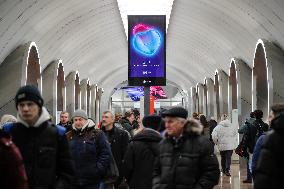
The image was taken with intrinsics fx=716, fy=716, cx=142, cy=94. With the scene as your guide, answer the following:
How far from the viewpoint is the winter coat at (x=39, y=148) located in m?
5.59

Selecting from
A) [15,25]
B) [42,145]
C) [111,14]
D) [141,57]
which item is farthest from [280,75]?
[42,145]

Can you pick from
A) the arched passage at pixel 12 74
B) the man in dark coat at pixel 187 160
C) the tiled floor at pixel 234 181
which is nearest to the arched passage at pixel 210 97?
the tiled floor at pixel 234 181

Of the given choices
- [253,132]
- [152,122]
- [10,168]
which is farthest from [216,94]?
[10,168]

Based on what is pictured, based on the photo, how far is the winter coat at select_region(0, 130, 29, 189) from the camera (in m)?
4.61

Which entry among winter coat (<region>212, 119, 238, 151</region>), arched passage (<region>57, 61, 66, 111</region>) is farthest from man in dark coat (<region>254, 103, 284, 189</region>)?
arched passage (<region>57, 61, 66, 111</region>)

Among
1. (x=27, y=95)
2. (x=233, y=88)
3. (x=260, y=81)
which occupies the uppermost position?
(x=233, y=88)

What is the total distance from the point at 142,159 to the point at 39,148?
303cm

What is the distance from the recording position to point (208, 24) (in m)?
27.0

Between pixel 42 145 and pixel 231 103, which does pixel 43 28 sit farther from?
pixel 42 145

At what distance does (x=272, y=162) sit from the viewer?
17.1ft

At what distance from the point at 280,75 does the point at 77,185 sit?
37.5ft

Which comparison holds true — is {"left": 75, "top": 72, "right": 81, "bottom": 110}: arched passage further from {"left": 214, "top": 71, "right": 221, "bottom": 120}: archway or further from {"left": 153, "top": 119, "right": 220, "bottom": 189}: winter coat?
{"left": 153, "top": 119, "right": 220, "bottom": 189}: winter coat

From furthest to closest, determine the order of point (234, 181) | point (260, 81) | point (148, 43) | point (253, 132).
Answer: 1. point (260, 81)
2. point (148, 43)
3. point (234, 181)
4. point (253, 132)

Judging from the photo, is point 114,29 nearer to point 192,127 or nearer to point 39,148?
point 192,127
